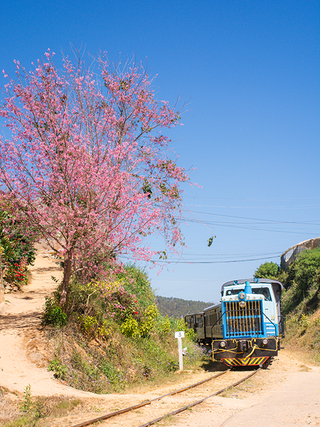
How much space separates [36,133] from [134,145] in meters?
3.70

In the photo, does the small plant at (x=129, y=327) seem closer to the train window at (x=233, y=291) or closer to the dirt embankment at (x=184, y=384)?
the dirt embankment at (x=184, y=384)

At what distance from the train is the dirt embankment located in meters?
0.91

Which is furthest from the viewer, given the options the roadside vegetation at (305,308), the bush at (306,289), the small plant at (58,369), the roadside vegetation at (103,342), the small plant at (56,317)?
the bush at (306,289)

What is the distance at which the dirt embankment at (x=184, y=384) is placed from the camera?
25.7 feet

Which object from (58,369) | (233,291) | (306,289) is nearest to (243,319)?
(233,291)

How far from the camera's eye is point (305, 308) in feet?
109

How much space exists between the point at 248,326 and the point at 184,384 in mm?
4209

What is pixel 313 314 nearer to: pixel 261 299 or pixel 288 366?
pixel 288 366

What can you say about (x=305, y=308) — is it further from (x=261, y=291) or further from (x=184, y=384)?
(x=184, y=384)

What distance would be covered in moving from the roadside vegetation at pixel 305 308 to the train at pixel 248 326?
19.7ft

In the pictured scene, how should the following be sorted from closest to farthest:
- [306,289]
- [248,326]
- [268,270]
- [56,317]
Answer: [56,317]
[248,326]
[306,289]
[268,270]

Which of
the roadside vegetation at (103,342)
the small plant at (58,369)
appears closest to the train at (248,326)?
the roadside vegetation at (103,342)

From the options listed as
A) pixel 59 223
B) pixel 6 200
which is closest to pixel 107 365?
pixel 59 223

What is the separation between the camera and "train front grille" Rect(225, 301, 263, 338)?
1617cm
